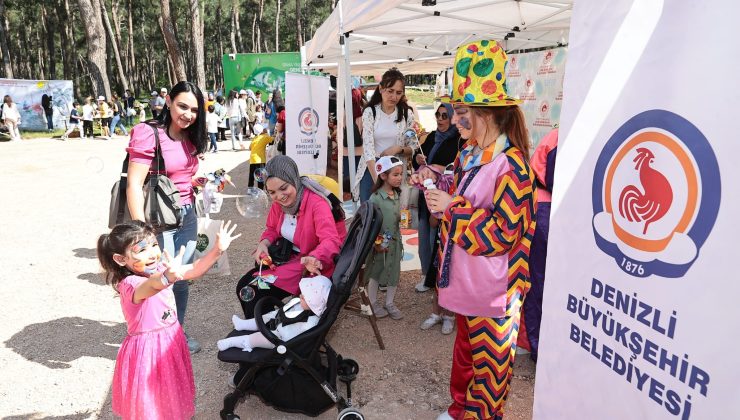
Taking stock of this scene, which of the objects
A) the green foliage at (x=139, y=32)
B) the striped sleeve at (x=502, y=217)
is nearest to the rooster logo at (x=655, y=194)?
the striped sleeve at (x=502, y=217)

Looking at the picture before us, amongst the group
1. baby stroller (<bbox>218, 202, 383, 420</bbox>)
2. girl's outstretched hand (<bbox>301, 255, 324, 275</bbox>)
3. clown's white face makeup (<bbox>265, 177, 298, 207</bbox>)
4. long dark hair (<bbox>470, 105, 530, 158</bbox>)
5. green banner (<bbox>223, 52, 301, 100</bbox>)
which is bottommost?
baby stroller (<bbox>218, 202, 383, 420</bbox>)

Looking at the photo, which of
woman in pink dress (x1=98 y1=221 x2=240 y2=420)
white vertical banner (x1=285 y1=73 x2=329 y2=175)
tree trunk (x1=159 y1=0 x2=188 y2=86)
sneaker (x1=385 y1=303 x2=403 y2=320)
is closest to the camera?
woman in pink dress (x1=98 y1=221 x2=240 y2=420)

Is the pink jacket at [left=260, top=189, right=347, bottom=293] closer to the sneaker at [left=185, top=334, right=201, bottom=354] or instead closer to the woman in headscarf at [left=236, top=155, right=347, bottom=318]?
the woman in headscarf at [left=236, top=155, right=347, bottom=318]

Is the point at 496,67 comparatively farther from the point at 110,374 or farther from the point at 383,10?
the point at 110,374

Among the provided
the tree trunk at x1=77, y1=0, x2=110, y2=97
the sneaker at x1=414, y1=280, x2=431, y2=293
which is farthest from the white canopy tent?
the tree trunk at x1=77, y1=0, x2=110, y2=97

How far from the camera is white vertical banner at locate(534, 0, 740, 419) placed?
0.91 metres

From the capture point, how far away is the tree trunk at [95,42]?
67.2 feet

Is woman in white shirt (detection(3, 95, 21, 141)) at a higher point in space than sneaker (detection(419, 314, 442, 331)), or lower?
higher

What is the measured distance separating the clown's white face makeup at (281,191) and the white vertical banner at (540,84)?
3.98 metres

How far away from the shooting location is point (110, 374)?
11.4 ft

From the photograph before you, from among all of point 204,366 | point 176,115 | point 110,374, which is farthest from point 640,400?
point 110,374

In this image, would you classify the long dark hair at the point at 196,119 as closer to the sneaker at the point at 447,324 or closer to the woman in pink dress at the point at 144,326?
the woman in pink dress at the point at 144,326

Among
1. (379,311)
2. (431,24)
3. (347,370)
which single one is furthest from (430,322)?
(431,24)

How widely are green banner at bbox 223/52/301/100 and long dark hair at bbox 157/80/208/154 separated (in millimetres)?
19133
